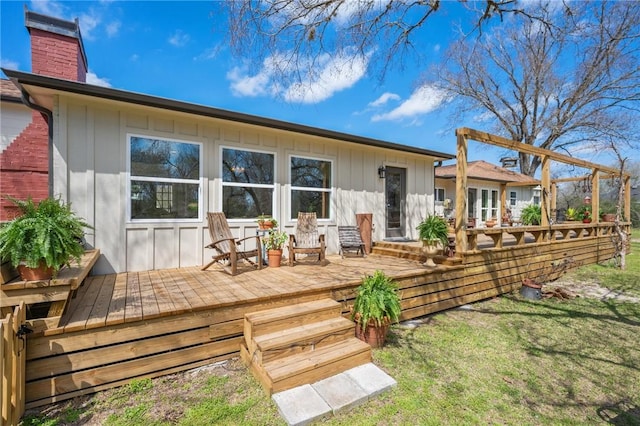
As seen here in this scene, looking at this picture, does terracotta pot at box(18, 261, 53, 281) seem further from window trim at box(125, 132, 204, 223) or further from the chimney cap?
the chimney cap

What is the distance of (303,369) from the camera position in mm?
2490

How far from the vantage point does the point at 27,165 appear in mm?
5863

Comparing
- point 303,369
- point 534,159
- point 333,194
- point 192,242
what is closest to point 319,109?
point 333,194

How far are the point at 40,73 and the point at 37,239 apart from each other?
4888mm

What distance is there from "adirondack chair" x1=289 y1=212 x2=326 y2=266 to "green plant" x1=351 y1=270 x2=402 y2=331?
190cm

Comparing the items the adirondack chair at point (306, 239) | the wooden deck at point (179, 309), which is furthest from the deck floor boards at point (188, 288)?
the adirondack chair at point (306, 239)

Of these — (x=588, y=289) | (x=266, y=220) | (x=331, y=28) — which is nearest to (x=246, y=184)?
(x=266, y=220)

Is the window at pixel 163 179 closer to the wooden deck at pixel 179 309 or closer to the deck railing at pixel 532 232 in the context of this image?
the wooden deck at pixel 179 309

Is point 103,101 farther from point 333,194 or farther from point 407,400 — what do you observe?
point 407,400

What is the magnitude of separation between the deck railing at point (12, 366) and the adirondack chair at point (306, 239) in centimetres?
336

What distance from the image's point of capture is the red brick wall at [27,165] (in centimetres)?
571

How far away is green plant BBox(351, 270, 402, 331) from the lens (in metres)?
3.15

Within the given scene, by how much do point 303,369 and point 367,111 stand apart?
8.72 metres

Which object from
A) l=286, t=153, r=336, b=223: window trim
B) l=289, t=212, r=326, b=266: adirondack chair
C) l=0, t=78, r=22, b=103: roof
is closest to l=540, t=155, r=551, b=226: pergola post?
l=286, t=153, r=336, b=223: window trim
